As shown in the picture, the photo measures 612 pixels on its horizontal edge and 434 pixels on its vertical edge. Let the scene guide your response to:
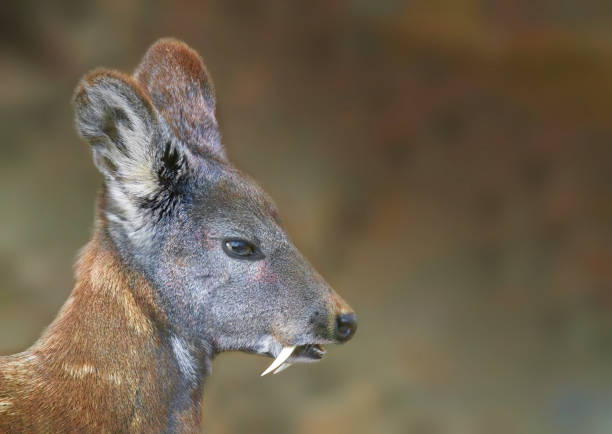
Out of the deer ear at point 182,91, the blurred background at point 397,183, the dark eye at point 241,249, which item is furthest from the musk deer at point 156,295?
the blurred background at point 397,183

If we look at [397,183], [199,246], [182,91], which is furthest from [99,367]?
[397,183]

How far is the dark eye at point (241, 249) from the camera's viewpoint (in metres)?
2.46

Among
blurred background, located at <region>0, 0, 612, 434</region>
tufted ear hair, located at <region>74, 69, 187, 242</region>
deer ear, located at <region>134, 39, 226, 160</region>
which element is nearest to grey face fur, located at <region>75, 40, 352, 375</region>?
tufted ear hair, located at <region>74, 69, 187, 242</region>

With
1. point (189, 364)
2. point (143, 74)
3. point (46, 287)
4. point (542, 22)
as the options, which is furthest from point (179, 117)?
point (542, 22)

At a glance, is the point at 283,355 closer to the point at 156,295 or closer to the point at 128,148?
the point at 156,295

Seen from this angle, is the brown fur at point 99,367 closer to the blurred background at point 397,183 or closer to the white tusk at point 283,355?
the white tusk at point 283,355

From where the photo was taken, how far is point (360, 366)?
6484 millimetres

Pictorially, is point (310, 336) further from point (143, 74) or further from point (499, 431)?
point (499, 431)

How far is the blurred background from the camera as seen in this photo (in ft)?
20.4

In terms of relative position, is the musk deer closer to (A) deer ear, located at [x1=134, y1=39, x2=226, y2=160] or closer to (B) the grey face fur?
(B) the grey face fur

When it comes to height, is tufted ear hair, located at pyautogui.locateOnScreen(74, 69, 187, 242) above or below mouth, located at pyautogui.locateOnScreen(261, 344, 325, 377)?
above

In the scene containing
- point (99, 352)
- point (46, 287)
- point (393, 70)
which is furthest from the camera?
point (393, 70)

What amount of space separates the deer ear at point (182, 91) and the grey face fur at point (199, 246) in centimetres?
13

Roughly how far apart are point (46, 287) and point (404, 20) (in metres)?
3.24
